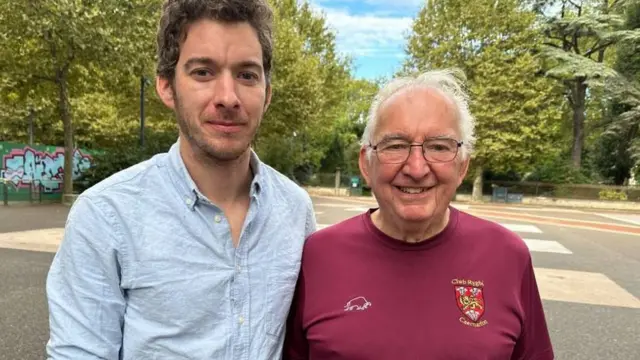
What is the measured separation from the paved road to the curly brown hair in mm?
3676

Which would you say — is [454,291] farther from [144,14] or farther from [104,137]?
[104,137]

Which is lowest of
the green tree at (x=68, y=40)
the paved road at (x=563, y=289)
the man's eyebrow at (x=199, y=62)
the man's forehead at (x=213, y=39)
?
the paved road at (x=563, y=289)

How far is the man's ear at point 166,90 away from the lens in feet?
Answer: 5.72

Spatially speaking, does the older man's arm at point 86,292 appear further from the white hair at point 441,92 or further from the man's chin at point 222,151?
the white hair at point 441,92

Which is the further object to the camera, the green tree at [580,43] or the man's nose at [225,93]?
the green tree at [580,43]

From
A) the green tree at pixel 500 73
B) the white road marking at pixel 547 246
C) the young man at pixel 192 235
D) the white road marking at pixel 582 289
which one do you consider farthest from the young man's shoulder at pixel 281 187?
the green tree at pixel 500 73

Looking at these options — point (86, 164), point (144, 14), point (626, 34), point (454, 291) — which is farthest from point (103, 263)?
point (626, 34)

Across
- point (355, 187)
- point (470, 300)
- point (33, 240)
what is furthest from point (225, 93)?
point (355, 187)

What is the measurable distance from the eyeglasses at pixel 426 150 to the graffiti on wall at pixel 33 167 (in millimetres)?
19943

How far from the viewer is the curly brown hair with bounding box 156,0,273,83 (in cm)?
164

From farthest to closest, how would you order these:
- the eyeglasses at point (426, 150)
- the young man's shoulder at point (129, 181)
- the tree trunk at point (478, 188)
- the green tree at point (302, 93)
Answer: the tree trunk at point (478, 188) < the green tree at point (302, 93) < the eyeglasses at point (426, 150) < the young man's shoulder at point (129, 181)

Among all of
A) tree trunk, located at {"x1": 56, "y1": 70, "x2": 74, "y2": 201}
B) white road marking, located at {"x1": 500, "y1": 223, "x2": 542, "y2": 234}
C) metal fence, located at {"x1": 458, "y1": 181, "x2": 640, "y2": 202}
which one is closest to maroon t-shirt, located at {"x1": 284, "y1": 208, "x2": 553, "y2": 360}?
white road marking, located at {"x1": 500, "y1": 223, "x2": 542, "y2": 234}

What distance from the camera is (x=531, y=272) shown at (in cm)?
200

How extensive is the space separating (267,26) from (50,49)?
16.9 m
